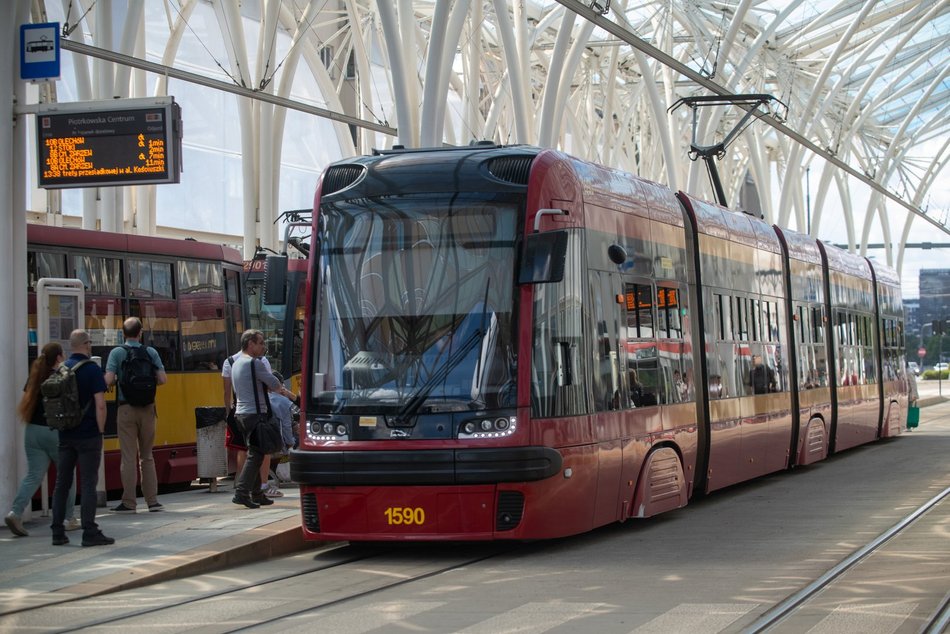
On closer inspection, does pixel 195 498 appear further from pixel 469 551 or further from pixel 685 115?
pixel 685 115

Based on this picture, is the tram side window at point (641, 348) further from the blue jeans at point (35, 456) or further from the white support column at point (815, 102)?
the white support column at point (815, 102)

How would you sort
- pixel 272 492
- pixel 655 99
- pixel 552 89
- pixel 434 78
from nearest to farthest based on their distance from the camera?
pixel 272 492
pixel 434 78
pixel 552 89
pixel 655 99

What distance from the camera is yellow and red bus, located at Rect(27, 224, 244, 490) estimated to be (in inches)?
640

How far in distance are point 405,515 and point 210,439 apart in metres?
6.00

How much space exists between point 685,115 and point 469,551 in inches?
2230

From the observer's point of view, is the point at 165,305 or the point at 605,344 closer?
the point at 605,344

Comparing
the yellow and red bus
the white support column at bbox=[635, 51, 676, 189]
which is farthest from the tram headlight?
the white support column at bbox=[635, 51, 676, 189]

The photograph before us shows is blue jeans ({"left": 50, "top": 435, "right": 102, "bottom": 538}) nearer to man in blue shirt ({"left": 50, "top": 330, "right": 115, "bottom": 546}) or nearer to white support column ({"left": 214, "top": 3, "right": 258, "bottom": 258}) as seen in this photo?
man in blue shirt ({"left": 50, "top": 330, "right": 115, "bottom": 546})

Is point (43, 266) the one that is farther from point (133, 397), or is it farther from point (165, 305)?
point (133, 397)

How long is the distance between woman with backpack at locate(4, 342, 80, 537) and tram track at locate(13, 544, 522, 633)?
102 inches

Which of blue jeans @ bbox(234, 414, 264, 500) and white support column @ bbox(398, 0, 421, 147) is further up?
white support column @ bbox(398, 0, 421, 147)

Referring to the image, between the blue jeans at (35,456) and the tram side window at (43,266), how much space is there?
3583mm

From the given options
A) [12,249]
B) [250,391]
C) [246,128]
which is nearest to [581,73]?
[246,128]

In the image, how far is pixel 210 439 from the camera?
1652 centimetres
